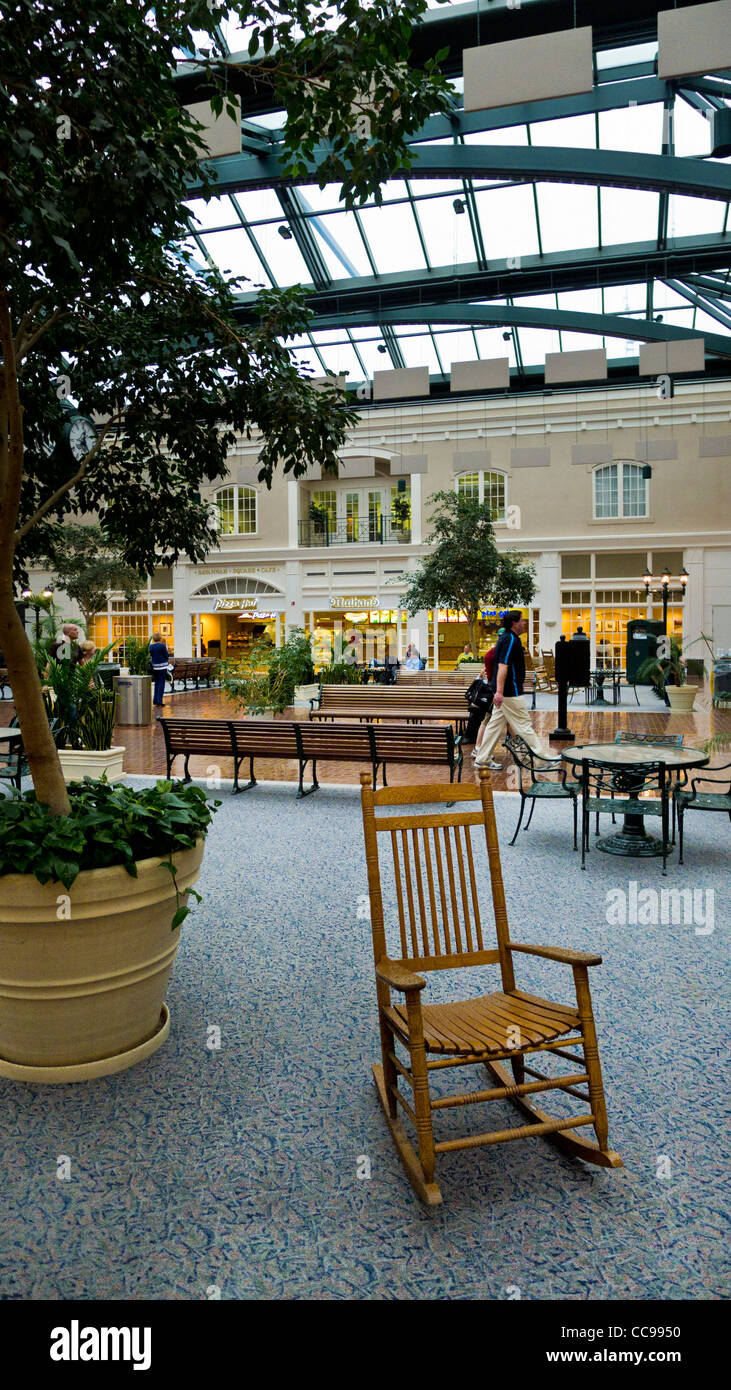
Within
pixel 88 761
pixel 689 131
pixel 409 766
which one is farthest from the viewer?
pixel 689 131

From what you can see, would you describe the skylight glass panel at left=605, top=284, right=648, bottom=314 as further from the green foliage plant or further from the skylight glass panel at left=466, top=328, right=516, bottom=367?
the green foliage plant

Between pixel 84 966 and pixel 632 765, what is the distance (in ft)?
12.8

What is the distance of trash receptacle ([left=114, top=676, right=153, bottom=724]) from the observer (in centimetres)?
1446

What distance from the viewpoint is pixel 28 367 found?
13.0 ft

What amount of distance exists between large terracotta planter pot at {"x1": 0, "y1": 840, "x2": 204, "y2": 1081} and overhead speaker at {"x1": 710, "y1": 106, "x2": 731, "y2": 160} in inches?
448

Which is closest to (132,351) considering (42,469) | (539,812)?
(42,469)

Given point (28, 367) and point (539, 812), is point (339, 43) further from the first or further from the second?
point (539, 812)

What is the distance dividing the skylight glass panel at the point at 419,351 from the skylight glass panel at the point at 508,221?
4917 millimetres

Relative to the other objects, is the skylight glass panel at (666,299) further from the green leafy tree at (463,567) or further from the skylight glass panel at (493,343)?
the green leafy tree at (463,567)

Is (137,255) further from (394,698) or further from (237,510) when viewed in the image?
(237,510)

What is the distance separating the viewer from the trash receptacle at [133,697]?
14461 mm

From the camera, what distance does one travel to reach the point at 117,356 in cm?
416

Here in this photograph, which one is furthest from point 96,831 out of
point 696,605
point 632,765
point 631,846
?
point 696,605

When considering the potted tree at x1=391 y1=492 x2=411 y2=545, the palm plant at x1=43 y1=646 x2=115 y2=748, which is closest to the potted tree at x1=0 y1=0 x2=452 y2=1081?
the palm plant at x1=43 y1=646 x2=115 y2=748
